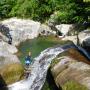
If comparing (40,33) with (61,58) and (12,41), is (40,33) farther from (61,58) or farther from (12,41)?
(61,58)

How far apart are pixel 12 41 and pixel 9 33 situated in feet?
5.02

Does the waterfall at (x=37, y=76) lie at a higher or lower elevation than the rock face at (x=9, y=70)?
lower

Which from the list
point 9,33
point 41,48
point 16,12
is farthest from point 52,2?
point 41,48

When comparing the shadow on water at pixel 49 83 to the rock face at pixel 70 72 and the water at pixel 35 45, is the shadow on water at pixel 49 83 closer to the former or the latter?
the rock face at pixel 70 72

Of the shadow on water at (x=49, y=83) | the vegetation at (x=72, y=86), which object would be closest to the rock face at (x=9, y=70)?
the shadow on water at (x=49, y=83)

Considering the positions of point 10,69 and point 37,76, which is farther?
point 37,76

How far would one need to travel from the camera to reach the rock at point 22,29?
35.0 meters

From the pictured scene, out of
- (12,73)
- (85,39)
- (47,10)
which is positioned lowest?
(47,10)

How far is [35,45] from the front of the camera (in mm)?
Result: 32375

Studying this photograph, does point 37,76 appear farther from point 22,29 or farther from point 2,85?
point 22,29

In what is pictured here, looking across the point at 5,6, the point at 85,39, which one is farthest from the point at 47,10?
the point at 85,39

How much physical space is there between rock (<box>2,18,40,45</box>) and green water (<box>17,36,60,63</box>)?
91cm

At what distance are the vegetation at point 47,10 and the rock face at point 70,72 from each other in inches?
710

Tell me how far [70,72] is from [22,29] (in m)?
21.4
